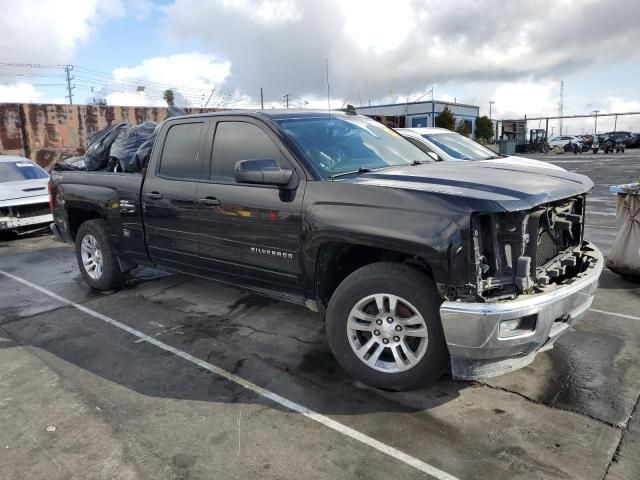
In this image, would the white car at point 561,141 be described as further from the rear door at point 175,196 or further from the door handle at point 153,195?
the door handle at point 153,195

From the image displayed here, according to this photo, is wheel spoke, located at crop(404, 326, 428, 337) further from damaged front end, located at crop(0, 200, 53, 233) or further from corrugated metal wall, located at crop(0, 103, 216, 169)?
corrugated metal wall, located at crop(0, 103, 216, 169)

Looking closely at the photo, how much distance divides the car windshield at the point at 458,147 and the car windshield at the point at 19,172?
7.75 m

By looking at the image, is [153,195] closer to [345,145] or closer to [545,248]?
[345,145]

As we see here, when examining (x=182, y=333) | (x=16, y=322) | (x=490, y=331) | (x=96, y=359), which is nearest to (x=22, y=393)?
(x=96, y=359)

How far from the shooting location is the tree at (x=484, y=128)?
48938 millimetres

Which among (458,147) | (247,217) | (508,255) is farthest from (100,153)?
(458,147)

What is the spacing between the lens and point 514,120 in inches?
1918

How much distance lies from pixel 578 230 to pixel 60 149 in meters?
17.7

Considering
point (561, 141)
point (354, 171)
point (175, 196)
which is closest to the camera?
point (354, 171)

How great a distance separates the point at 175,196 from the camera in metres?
4.51

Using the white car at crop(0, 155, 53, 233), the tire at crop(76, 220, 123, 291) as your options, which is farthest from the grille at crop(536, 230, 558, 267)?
the white car at crop(0, 155, 53, 233)

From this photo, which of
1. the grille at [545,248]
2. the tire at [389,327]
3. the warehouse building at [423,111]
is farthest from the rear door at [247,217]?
the warehouse building at [423,111]

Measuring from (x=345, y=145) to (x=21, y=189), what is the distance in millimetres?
7688

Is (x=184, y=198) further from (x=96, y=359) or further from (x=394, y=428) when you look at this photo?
(x=394, y=428)
